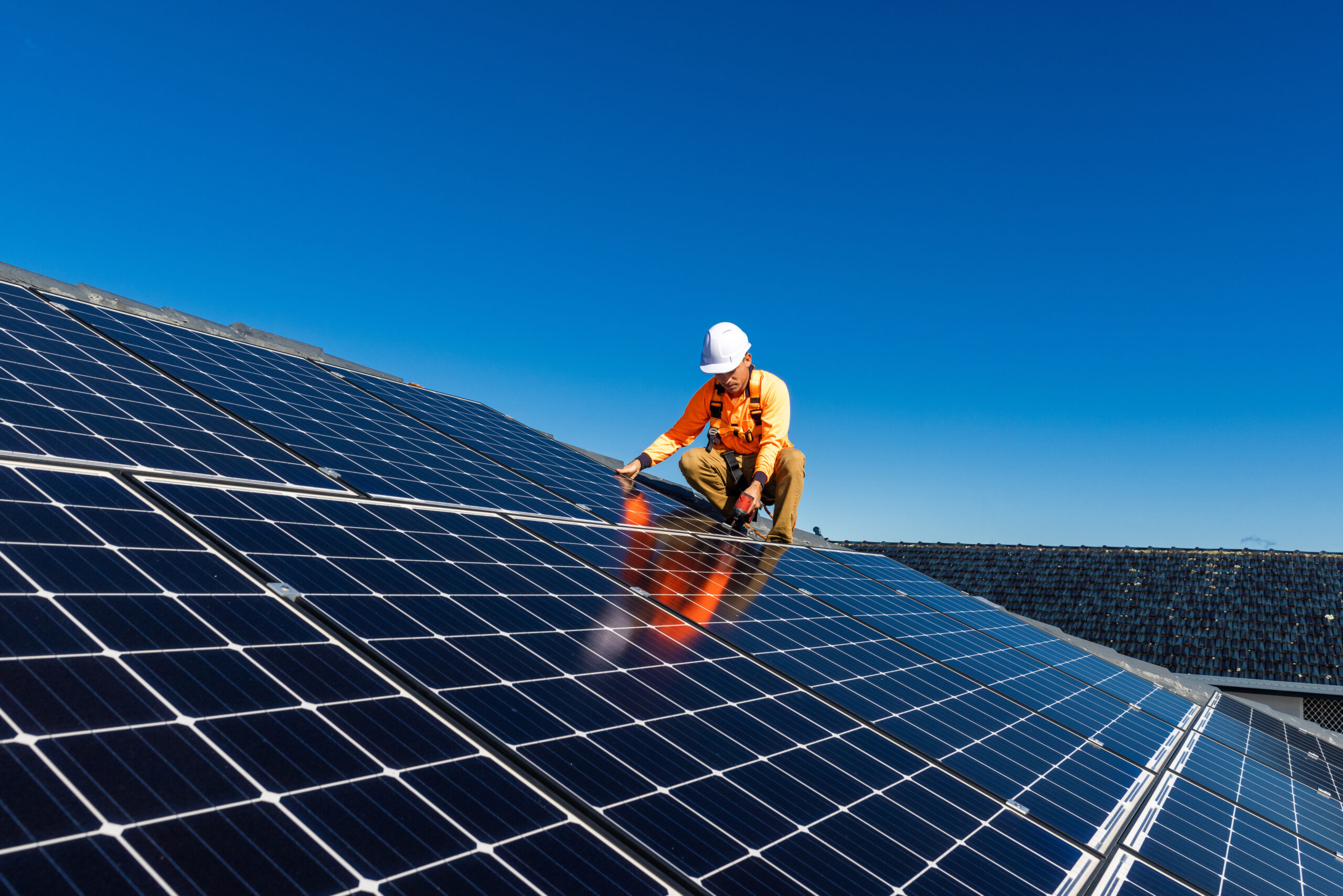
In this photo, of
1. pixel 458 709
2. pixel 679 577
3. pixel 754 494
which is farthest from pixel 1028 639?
pixel 458 709

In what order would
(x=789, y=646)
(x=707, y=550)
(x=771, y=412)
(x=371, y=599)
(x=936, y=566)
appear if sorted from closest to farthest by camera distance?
(x=371, y=599) < (x=789, y=646) < (x=707, y=550) < (x=771, y=412) < (x=936, y=566)

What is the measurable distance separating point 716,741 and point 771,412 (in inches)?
329

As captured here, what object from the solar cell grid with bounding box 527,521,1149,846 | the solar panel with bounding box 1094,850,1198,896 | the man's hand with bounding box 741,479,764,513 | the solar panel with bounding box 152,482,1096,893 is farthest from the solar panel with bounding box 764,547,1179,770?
the solar panel with bounding box 152,482,1096,893

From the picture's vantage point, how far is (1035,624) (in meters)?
14.6

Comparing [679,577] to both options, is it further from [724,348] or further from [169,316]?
[169,316]

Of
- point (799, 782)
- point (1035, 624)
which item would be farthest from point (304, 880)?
point (1035, 624)

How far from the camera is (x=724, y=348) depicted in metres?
12.1

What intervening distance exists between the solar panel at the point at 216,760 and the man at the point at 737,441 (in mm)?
8289

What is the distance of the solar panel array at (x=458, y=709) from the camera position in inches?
102

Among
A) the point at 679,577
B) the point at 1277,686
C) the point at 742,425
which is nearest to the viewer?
the point at 679,577

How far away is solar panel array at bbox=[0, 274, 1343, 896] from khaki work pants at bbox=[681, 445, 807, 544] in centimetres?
368

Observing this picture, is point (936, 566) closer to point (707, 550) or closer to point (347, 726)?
point (707, 550)

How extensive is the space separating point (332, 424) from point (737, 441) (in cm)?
617

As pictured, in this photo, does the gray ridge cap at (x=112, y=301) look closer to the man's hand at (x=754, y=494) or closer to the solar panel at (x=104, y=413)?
the solar panel at (x=104, y=413)
